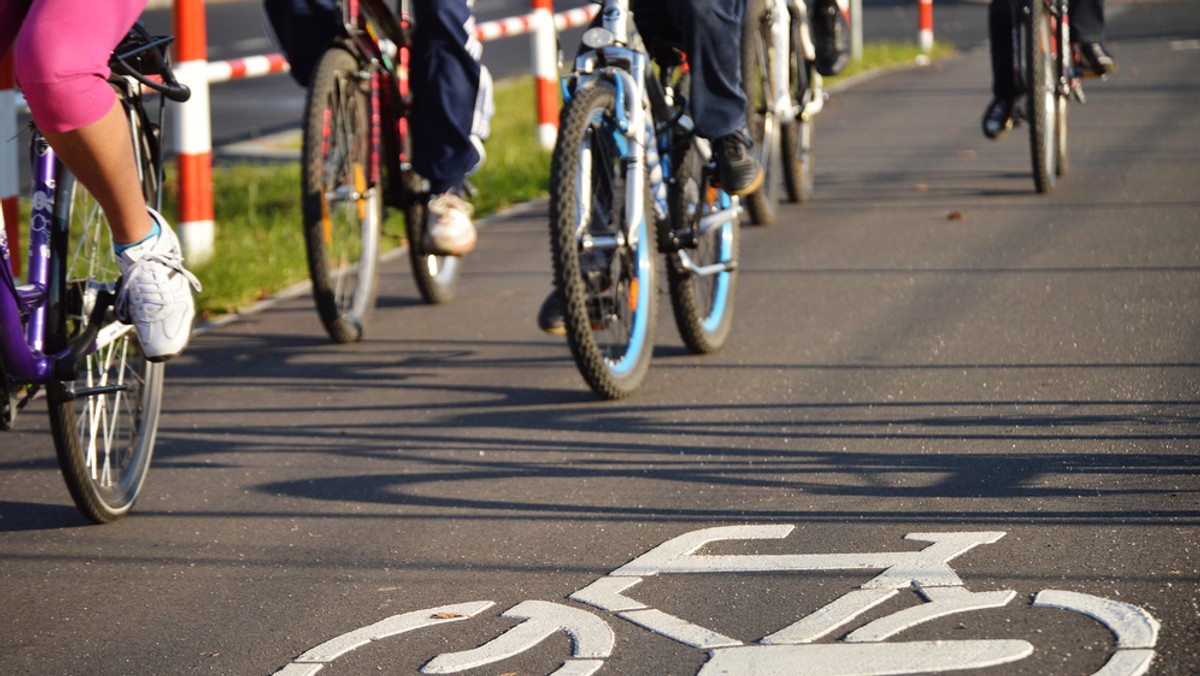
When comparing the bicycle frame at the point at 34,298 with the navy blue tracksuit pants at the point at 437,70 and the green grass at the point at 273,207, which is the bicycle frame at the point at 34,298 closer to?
the navy blue tracksuit pants at the point at 437,70

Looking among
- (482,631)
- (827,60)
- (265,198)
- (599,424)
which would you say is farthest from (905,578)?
(265,198)

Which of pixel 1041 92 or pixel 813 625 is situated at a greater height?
pixel 1041 92

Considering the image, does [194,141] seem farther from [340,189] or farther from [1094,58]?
[1094,58]

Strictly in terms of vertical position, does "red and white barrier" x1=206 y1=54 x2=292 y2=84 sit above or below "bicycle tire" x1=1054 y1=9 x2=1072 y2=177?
above

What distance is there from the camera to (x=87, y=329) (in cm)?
439

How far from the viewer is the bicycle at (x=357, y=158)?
625 cm

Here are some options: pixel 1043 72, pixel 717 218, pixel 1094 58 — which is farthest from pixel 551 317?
pixel 1094 58

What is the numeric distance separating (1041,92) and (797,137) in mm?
1247

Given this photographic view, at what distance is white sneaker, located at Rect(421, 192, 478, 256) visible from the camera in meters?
6.60

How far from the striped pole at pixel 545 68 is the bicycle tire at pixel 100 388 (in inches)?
278

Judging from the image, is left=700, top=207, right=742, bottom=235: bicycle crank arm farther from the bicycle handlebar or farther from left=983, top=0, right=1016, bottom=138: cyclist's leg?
left=983, top=0, right=1016, bottom=138: cyclist's leg

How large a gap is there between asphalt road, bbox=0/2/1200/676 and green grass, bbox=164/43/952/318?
1.07 feet

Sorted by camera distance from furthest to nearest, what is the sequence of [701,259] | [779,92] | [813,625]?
[779,92] → [701,259] → [813,625]

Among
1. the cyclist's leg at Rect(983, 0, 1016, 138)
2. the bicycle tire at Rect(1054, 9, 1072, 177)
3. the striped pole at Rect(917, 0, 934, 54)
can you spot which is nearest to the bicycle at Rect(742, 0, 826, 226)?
the cyclist's leg at Rect(983, 0, 1016, 138)
